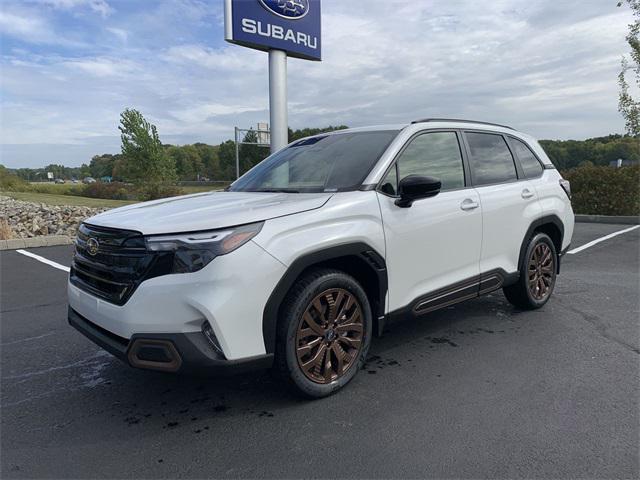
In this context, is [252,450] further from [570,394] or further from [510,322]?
[510,322]

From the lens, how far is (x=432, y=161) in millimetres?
3766

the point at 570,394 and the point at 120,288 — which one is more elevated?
the point at 120,288

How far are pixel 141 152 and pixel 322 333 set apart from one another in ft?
118

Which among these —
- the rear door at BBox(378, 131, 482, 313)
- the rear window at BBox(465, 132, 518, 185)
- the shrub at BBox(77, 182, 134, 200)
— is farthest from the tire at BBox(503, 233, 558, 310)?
the shrub at BBox(77, 182, 134, 200)

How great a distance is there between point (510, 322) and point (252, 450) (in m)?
3.06

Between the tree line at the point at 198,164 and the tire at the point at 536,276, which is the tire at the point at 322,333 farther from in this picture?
the tree line at the point at 198,164

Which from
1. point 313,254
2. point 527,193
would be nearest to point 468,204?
point 527,193

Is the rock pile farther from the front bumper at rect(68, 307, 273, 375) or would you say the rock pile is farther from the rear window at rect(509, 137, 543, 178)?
the rear window at rect(509, 137, 543, 178)

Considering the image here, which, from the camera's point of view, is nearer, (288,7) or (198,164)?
(288,7)

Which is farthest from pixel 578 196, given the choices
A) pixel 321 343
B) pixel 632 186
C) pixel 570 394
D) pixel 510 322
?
pixel 321 343

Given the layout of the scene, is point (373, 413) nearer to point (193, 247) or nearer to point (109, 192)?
point (193, 247)

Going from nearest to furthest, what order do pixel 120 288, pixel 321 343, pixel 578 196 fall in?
pixel 120 288 → pixel 321 343 → pixel 578 196

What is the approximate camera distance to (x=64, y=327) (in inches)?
184

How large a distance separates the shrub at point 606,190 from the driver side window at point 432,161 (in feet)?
41.3
